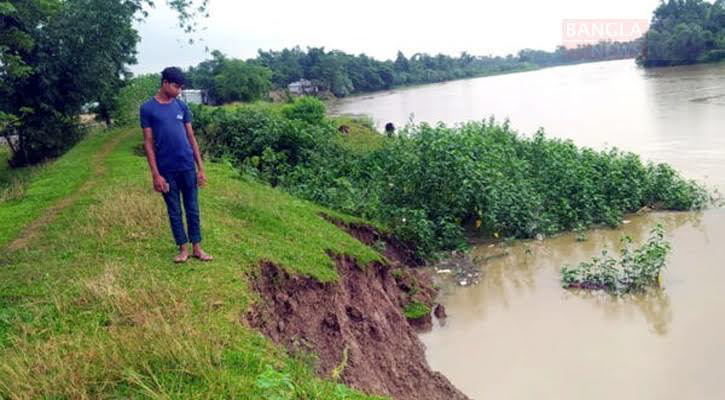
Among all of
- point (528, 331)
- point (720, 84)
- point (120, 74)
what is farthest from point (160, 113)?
point (720, 84)

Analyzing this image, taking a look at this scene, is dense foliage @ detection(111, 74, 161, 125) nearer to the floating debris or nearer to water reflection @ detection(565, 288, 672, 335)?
the floating debris

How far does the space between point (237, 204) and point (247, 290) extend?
313 cm

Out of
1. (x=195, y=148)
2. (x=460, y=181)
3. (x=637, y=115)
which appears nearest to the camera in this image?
(x=195, y=148)

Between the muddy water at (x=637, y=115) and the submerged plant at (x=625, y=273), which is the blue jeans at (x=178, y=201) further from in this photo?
the muddy water at (x=637, y=115)

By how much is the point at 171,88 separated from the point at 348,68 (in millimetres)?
74996

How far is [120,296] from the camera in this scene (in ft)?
14.3

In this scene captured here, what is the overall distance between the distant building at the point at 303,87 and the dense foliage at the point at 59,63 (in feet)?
142

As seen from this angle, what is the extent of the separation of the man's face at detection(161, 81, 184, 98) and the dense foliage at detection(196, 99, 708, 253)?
5.97 meters

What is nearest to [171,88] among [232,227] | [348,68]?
[232,227]

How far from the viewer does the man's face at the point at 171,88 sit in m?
5.13

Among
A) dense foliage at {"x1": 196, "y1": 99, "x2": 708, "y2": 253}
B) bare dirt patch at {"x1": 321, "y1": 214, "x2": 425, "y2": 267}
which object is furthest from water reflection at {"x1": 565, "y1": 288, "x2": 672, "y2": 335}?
dense foliage at {"x1": 196, "y1": 99, "x2": 708, "y2": 253}

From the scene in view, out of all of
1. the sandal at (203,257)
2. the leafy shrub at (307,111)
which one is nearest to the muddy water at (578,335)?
the sandal at (203,257)

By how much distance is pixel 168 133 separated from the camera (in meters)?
5.22

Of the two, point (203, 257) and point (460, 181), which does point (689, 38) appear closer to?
point (460, 181)
